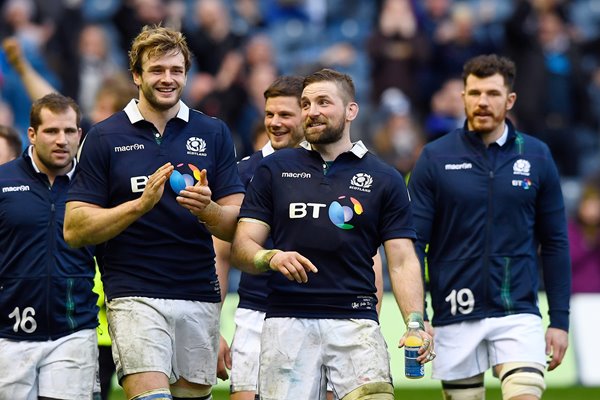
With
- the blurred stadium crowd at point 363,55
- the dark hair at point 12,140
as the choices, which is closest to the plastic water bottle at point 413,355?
the dark hair at point 12,140

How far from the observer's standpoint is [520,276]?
10305 mm

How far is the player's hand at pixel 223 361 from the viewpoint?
33.8 ft

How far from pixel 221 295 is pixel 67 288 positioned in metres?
1.04

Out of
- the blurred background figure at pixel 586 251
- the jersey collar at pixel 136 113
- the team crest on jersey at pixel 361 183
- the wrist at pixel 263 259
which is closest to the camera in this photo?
the wrist at pixel 263 259

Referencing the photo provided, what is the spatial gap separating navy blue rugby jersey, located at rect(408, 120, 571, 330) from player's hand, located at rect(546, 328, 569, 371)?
7 cm

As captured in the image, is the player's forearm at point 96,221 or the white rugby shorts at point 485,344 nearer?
the player's forearm at point 96,221

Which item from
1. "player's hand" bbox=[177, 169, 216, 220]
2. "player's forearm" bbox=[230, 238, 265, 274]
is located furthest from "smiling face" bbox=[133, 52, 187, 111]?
"player's forearm" bbox=[230, 238, 265, 274]

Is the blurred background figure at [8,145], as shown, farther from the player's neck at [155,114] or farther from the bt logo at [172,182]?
the bt logo at [172,182]

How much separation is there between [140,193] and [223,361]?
1.98 meters

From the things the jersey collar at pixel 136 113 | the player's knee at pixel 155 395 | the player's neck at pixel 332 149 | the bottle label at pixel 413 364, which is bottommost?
the player's knee at pixel 155 395

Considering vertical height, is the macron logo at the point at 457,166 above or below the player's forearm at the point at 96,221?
above

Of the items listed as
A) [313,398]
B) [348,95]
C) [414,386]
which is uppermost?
[348,95]

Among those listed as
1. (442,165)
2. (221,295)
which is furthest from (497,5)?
(221,295)

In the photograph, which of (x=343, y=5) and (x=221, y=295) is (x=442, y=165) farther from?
(x=343, y=5)
